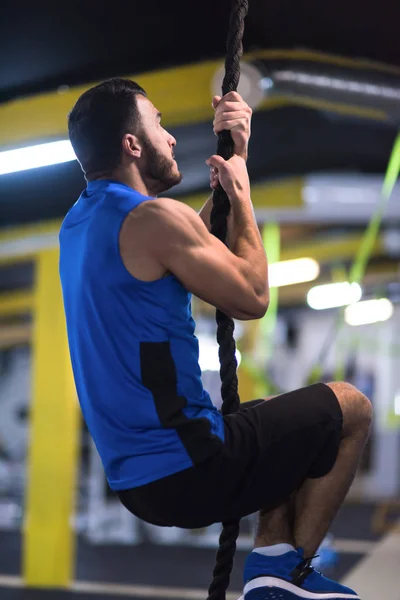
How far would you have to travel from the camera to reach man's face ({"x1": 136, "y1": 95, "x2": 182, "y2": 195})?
1645 millimetres

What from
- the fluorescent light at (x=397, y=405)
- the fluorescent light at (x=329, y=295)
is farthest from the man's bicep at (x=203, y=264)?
the fluorescent light at (x=397, y=405)

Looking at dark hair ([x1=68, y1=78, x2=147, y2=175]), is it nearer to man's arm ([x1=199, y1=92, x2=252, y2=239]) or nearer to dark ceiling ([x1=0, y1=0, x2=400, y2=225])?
man's arm ([x1=199, y1=92, x2=252, y2=239])

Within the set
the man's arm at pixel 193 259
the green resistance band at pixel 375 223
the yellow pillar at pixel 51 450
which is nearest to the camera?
the man's arm at pixel 193 259

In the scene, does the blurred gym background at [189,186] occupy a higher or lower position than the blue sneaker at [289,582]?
higher

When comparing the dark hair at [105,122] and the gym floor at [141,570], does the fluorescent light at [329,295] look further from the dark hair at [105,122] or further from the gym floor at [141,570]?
the dark hair at [105,122]

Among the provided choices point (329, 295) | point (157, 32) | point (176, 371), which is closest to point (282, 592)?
point (176, 371)

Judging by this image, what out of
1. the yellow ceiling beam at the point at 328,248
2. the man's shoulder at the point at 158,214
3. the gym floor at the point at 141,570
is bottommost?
the gym floor at the point at 141,570

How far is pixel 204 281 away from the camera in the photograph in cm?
147

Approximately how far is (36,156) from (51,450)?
2.60 meters

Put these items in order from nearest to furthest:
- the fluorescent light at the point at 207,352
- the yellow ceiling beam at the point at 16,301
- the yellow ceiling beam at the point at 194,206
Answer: the yellow ceiling beam at the point at 194,206
the fluorescent light at the point at 207,352
the yellow ceiling beam at the point at 16,301

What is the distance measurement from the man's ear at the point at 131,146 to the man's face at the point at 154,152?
13 mm

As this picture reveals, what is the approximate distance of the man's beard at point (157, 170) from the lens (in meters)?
1.65

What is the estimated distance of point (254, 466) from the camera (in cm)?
154

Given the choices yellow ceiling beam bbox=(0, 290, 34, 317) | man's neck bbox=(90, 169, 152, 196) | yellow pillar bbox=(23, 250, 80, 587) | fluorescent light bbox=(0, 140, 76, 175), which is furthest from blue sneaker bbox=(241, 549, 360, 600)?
yellow ceiling beam bbox=(0, 290, 34, 317)
